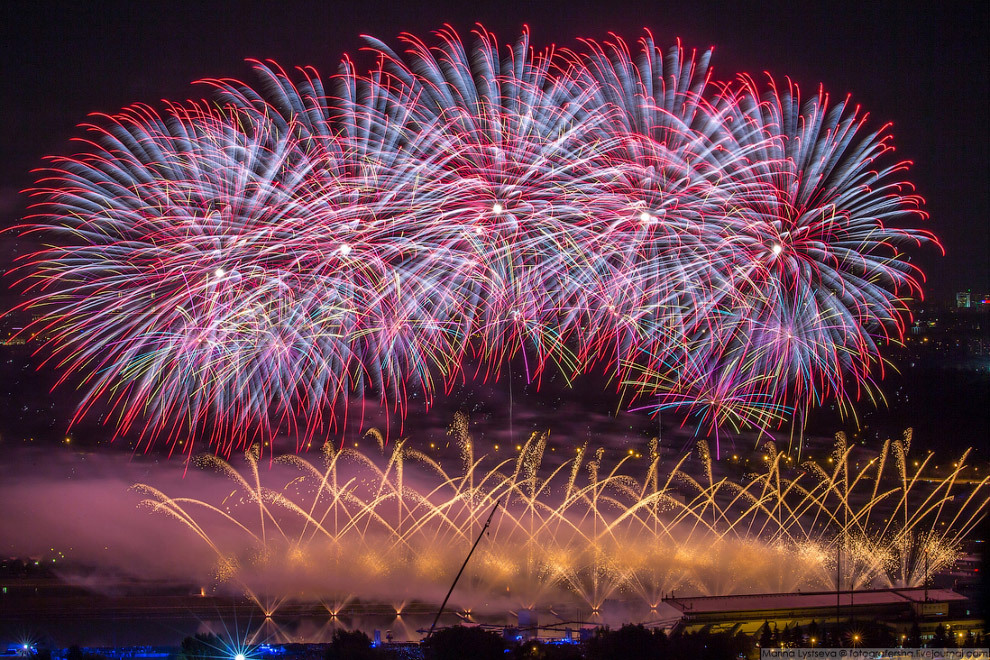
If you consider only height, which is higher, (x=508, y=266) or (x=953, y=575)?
(x=508, y=266)

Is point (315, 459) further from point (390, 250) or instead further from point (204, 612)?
point (390, 250)

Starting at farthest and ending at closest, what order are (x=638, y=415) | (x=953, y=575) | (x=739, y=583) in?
(x=638, y=415), (x=953, y=575), (x=739, y=583)

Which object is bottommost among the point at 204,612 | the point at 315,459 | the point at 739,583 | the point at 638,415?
the point at 204,612

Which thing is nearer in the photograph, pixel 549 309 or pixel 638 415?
pixel 549 309

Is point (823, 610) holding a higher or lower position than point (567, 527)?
lower

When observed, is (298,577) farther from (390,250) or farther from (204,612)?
(390,250)

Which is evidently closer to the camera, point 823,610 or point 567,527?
point 823,610

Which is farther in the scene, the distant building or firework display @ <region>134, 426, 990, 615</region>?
firework display @ <region>134, 426, 990, 615</region>

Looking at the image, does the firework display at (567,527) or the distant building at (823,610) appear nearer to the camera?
the distant building at (823,610)

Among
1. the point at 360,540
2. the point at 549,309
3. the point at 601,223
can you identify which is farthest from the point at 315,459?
the point at 601,223

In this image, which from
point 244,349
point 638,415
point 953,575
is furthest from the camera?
point 638,415
